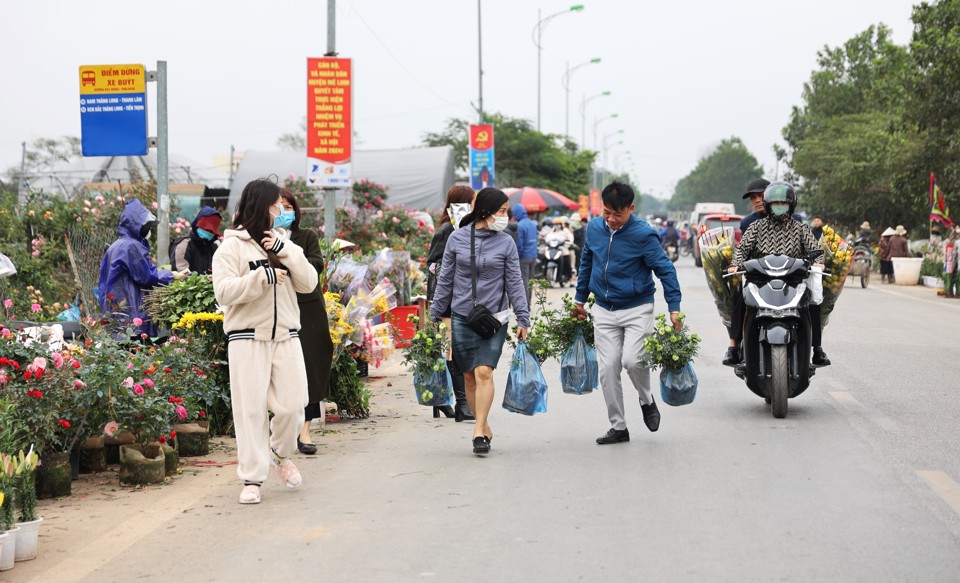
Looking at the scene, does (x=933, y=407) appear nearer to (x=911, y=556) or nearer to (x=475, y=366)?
(x=475, y=366)

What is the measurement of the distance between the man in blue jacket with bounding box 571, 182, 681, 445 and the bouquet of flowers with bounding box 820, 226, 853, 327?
2.10 metres

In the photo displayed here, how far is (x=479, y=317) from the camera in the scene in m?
7.99

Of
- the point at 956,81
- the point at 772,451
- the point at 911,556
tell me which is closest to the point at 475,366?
the point at 772,451

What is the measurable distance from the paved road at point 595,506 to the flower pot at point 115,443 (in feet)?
2.06

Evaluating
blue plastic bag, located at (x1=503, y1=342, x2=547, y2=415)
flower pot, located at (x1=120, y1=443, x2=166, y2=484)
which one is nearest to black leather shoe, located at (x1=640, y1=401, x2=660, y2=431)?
blue plastic bag, located at (x1=503, y1=342, x2=547, y2=415)

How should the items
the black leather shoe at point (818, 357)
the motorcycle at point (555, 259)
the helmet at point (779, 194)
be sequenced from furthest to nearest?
the motorcycle at point (555, 259), the black leather shoe at point (818, 357), the helmet at point (779, 194)

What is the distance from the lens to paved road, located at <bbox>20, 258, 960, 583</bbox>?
525cm

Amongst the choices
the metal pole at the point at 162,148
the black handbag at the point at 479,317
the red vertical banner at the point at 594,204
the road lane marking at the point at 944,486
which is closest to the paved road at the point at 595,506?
the road lane marking at the point at 944,486

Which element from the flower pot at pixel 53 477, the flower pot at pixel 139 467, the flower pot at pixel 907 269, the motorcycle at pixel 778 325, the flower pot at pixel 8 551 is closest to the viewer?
the flower pot at pixel 8 551

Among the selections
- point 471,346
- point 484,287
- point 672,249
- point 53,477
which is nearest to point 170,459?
point 53,477

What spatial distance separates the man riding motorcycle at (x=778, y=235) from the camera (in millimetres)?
9547

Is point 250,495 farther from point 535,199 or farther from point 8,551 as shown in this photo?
point 535,199

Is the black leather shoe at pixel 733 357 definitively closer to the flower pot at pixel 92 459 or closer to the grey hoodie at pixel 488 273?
the grey hoodie at pixel 488 273

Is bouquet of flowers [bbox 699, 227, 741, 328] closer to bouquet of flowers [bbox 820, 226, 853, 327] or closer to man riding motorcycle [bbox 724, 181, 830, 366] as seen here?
man riding motorcycle [bbox 724, 181, 830, 366]
